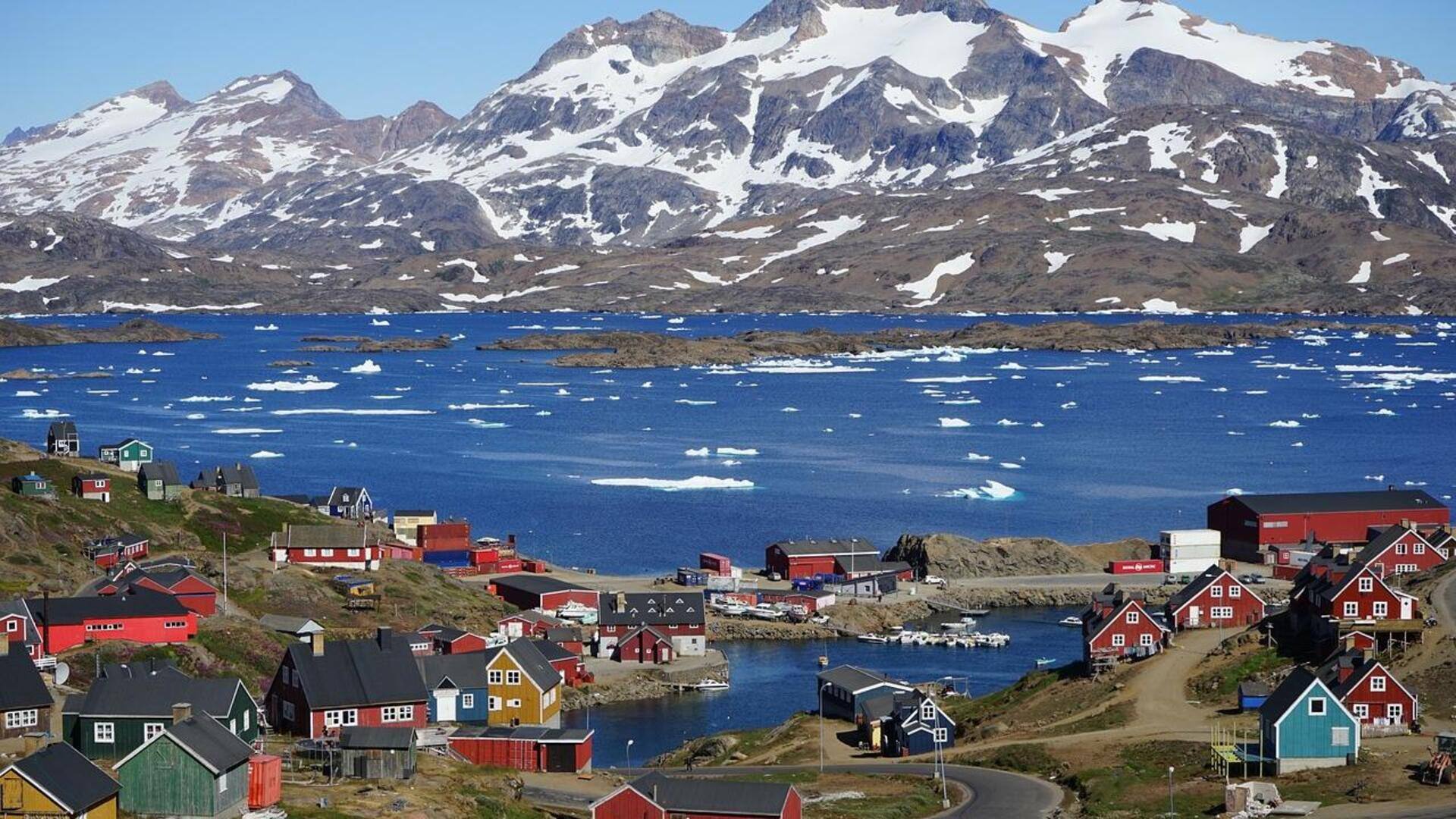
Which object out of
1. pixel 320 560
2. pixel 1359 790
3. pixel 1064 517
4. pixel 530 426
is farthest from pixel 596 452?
pixel 1359 790

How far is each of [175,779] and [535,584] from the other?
37.3 m

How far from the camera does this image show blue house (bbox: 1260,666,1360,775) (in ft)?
129

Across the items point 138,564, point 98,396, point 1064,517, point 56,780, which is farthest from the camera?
point 98,396

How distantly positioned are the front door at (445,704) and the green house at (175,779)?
49.5ft

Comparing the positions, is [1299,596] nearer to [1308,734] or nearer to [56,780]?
[1308,734]

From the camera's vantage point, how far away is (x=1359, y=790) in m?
36.3

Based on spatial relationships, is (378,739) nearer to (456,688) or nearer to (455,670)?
(456,688)

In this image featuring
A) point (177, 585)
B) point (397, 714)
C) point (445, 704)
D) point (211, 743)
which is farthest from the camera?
point (177, 585)

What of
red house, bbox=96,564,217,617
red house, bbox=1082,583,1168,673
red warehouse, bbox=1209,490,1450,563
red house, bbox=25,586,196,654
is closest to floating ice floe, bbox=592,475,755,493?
red warehouse, bbox=1209,490,1450,563

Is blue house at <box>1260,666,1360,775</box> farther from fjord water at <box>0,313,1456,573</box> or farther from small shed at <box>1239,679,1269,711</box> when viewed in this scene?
fjord water at <box>0,313,1456,573</box>

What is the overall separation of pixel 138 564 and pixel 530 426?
7936 centimetres

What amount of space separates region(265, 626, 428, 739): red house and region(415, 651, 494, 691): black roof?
2488mm

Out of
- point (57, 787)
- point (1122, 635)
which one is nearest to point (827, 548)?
point (1122, 635)

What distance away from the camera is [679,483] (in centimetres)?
10544
